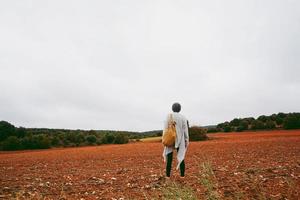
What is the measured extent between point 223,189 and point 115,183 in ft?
12.4

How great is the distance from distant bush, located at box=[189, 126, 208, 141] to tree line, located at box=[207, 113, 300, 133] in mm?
13445

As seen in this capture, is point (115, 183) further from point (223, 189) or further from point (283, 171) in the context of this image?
point (283, 171)

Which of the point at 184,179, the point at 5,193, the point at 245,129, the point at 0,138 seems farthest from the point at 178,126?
the point at 245,129

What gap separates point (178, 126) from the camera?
10531 millimetres

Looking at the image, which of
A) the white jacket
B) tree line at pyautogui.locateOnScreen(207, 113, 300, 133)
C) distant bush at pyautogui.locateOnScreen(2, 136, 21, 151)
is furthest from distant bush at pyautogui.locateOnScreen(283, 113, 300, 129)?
the white jacket

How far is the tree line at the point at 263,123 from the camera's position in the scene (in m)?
47.7

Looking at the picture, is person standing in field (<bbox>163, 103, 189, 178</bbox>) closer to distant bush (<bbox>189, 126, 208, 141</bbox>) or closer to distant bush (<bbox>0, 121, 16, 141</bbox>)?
distant bush (<bbox>189, 126, 208, 141</bbox>)

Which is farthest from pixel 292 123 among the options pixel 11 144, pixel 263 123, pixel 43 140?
pixel 11 144

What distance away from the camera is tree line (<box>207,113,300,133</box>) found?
47688mm

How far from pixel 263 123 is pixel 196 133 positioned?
1590 centimetres

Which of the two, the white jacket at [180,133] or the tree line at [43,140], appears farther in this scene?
the tree line at [43,140]

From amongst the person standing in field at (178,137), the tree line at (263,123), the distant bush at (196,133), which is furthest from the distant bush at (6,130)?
the person standing in field at (178,137)

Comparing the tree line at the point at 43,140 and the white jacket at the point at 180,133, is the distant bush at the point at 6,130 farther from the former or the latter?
the white jacket at the point at 180,133

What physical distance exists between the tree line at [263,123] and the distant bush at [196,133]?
44.1ft
